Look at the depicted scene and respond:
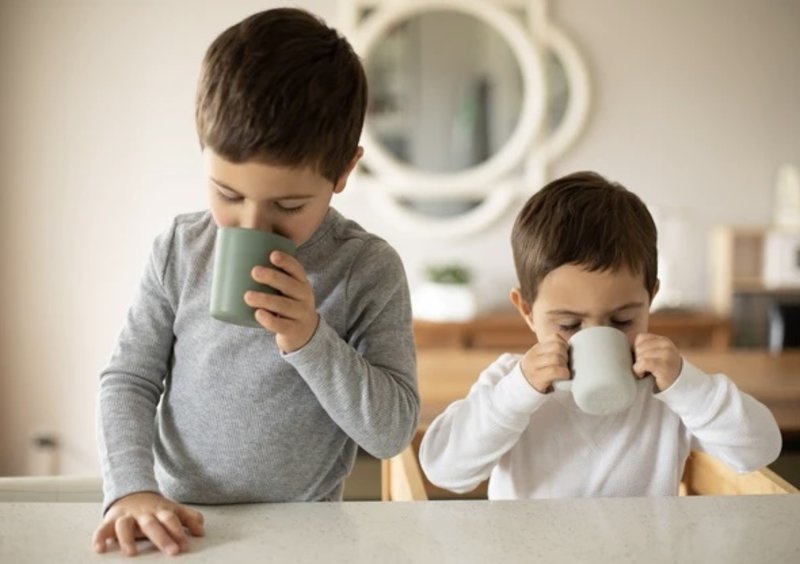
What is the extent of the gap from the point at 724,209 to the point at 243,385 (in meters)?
3.97

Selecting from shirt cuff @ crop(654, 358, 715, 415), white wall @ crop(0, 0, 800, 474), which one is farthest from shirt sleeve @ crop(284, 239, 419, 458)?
white wall @ crop(0, 0, 800, 474)

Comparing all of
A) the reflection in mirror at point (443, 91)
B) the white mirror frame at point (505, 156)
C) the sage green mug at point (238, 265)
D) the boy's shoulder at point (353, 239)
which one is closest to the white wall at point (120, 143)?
the white mirror frame at point (505, 156)

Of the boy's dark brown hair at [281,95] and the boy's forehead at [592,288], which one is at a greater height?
the boy's dark brown hair at [281,95]

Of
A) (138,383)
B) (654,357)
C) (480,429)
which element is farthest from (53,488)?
(654,357)

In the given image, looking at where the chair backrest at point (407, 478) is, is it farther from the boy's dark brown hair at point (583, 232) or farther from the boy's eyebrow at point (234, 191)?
the boy's eyebrow at point (234, 191)

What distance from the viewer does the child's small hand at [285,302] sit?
2.54ft

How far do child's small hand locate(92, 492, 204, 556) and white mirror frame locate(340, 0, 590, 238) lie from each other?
11.4 feet

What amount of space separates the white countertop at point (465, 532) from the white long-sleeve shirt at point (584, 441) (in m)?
0.24

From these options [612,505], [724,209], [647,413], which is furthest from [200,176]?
[612,505]

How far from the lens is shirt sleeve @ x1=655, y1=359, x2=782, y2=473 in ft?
3.47

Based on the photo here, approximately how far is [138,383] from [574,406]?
23.4 inches

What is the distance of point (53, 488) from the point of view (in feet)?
3.85

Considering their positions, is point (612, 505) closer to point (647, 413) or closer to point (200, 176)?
point (647, 413)

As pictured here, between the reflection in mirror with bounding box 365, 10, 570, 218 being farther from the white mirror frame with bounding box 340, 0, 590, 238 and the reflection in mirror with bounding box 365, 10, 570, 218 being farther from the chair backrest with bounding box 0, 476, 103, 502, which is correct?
the chair backrest with bounding box 0, 476, 103, 502
